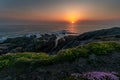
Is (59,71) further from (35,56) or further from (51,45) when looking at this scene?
(51,45)

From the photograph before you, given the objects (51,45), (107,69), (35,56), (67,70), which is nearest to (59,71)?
(67,70)

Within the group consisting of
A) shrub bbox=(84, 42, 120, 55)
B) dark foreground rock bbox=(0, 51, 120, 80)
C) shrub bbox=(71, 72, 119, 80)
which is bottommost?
dark foreground rock bbox=(0, 51, 120, 80)

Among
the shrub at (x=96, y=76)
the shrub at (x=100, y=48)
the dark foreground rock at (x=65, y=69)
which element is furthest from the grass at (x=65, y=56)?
the shrub at (x=96, y=76)

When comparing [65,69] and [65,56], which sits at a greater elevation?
[65,56]

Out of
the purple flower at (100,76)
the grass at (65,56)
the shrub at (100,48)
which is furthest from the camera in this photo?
the shrub at (100,48)

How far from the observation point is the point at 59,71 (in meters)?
10.4

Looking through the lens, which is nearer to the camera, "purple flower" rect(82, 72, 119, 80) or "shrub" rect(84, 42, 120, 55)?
"purple flower" rect(82, 72, 119, 80)

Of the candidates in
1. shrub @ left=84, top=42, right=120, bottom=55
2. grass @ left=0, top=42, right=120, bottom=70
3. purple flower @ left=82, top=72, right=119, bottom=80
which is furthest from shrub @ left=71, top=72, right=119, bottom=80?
shrub @ left=84, top=42, right=120, bottom=55

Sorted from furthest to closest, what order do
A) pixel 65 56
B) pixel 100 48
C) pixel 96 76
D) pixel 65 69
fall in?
pixel 100 48
pixel 65 56
pixel 65 69
pixel 96 76

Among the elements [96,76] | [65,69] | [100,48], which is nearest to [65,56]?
[65,69]

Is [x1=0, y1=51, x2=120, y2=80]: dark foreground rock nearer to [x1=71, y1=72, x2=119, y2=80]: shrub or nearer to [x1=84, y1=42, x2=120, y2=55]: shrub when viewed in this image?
[x1=84, y1=42, x2=120, y2=55]: shrub

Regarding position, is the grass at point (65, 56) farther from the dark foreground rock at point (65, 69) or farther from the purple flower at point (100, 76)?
the purple flower at point (100, 76)

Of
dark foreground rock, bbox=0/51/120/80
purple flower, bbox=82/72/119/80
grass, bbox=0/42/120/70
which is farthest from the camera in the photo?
grass, bbox=0/42/120/70

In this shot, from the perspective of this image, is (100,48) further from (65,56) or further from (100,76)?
(100,76)
